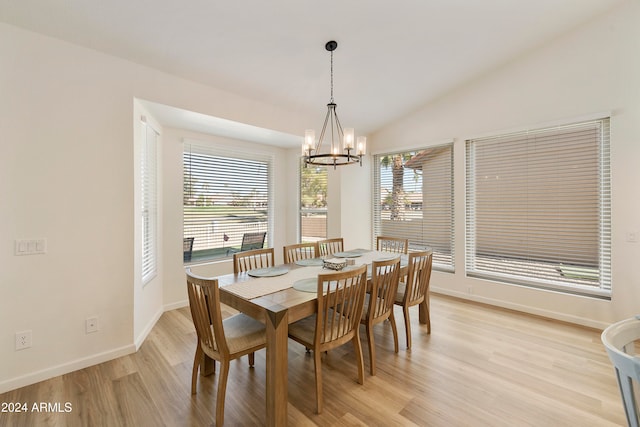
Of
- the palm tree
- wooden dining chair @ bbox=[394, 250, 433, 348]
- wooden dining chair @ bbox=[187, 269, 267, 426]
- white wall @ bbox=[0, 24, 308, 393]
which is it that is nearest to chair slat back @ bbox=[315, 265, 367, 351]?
wooden dining chair @ bbox=[187, 269, 267, 426]

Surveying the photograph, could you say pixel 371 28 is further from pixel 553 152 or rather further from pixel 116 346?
pixel 116 346

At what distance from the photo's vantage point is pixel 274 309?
5.54 feet

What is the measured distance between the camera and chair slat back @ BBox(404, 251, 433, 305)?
8.85 feet

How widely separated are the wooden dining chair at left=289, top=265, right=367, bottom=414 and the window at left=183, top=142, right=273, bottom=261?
2.48m

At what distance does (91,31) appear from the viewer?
2219 millimetres

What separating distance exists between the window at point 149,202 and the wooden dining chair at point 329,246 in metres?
1.99

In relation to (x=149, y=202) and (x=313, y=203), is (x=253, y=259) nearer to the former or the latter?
(x=149, y=202)

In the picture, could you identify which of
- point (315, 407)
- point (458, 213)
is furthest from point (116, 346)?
point (458, 213)

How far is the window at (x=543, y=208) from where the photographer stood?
3.20 metres

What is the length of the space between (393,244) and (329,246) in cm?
108

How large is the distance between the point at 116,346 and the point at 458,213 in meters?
4.41

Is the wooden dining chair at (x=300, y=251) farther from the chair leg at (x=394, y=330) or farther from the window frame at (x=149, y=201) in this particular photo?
the window frame at (x=149, y=201)

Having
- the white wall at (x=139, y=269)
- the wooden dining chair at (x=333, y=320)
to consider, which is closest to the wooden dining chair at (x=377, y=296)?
the wooden dining chair at (x=333, y=320)

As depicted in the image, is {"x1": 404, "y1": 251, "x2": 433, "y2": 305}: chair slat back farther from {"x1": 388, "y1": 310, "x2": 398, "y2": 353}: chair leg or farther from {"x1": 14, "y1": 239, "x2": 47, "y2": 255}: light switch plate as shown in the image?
{"x1": 14, "y1": 239, "x2": 47, "y2": 255}: light switch plate
